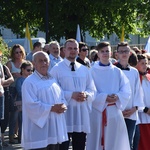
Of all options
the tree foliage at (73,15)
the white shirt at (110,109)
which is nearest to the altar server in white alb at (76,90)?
the white shirt at (110,109)

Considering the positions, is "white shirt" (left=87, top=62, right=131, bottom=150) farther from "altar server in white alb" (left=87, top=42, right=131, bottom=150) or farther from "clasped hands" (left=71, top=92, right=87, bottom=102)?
"clasped hands" (left=71, top=92, right=87, bottom=102)

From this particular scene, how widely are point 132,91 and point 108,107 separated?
27.3 inches

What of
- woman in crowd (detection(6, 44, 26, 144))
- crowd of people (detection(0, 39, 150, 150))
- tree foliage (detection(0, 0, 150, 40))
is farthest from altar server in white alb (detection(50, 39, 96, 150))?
tree foliage (detection(0, 0, 150, 40))

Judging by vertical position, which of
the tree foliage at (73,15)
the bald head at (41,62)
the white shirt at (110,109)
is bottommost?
the white shirt at (110,109)

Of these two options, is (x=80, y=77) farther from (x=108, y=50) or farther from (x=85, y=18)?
(x=85, y=18)

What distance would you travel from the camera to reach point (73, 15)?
1081 inches

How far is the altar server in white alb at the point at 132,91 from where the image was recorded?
27.5ft

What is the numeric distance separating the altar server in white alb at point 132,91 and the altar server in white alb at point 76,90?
0.79m

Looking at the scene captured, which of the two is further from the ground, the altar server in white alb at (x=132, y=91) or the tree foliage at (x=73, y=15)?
the tree foliage at (x=73, y=15)

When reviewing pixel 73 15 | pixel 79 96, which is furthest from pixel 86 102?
pixel 73 15

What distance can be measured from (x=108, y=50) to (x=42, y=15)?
19875 millimetres

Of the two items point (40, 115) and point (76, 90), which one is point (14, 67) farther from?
point (40, 115)

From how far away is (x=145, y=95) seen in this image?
9141 mm

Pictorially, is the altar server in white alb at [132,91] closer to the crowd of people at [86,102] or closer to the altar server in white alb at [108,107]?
the crowd of people at [86,102]
